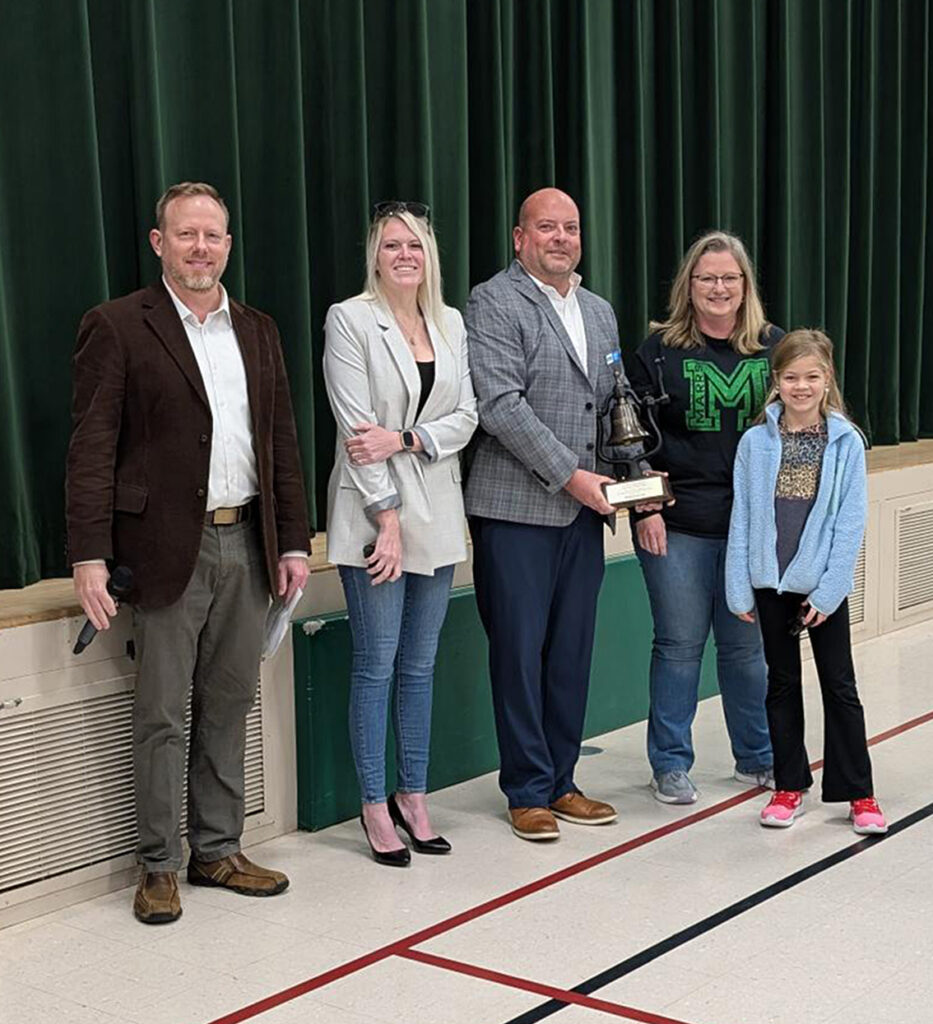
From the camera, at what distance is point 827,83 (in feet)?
21.7

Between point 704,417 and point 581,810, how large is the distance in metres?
0.99

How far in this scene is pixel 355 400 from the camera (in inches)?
142

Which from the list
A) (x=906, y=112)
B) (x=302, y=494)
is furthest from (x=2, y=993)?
(x=906, y=112)

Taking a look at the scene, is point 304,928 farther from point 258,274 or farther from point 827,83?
point 827,83

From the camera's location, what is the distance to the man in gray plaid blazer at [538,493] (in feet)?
12.4

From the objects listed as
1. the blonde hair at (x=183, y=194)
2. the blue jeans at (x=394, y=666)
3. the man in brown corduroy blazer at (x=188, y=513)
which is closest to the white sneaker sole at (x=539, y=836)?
the blue jeans at (x=394, y=666)

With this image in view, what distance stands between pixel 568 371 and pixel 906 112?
397 cm

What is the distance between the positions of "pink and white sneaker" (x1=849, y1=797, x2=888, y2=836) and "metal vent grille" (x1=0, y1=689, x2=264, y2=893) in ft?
5.17

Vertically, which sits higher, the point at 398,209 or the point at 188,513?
the point at 398,209

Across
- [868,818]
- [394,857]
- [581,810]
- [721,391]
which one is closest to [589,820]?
[581,810]

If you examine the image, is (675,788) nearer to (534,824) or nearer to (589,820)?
(589,820)

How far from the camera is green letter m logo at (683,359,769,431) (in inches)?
159

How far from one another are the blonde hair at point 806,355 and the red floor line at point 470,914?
38.7 inches

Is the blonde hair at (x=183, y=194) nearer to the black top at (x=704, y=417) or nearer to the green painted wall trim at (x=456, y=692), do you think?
the green painted wall trim at (x=456, y=692)
